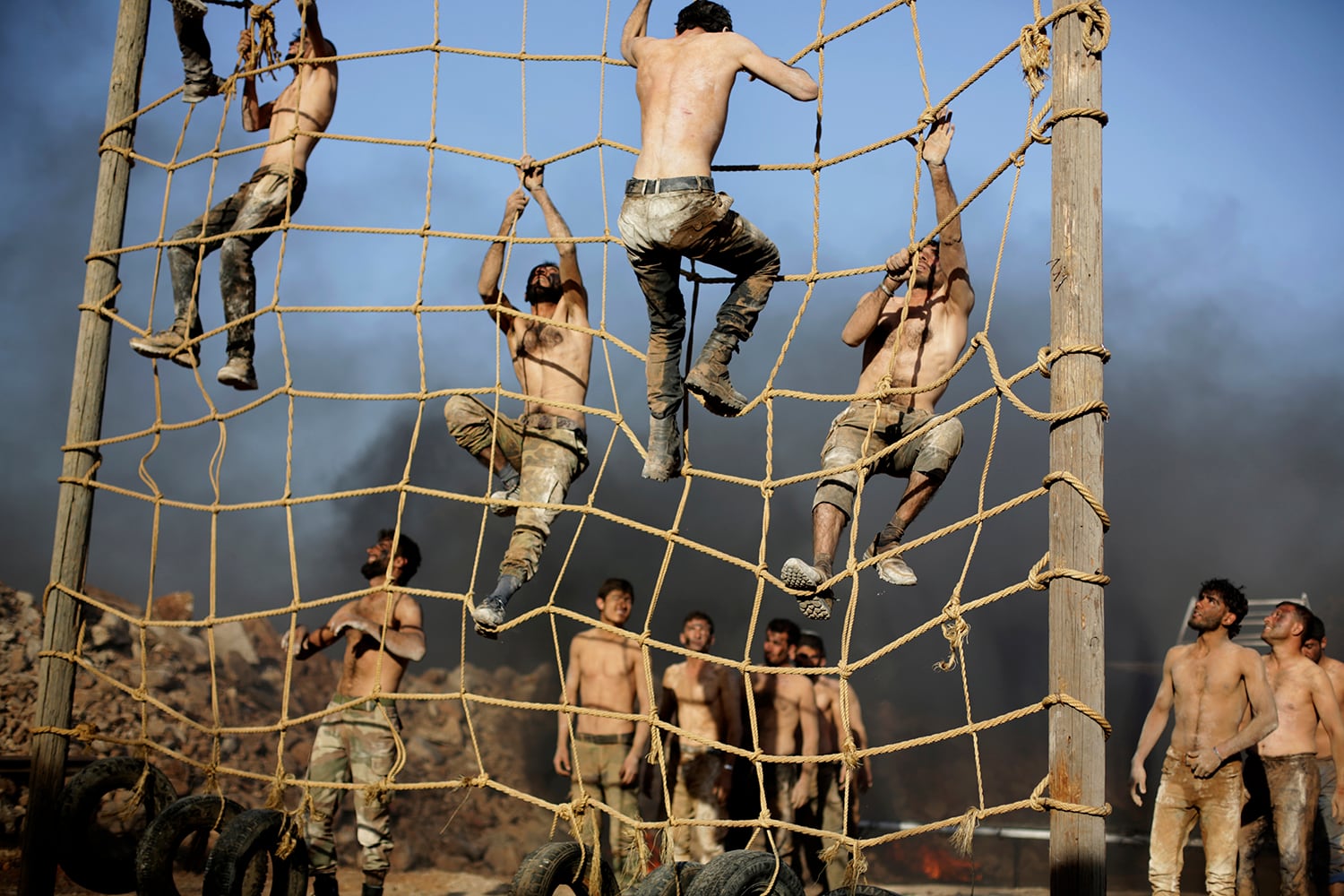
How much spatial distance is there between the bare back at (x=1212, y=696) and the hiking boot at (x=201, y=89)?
5.47m

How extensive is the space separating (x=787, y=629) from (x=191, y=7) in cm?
431

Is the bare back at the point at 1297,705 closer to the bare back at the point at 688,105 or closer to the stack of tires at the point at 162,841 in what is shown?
the bare back at the point at 688,105

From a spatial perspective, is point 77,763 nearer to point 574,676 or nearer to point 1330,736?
point 574,676

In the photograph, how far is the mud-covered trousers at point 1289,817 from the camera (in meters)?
6.38

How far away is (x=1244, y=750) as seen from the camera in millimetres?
6398

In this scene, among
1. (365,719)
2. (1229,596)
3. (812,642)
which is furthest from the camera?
(812,642)

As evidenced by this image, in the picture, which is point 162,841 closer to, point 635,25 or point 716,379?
point 716,379

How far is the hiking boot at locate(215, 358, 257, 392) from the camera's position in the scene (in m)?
6.26

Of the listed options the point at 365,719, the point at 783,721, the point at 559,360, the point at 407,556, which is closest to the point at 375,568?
the point at 407,556

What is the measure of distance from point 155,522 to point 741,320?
3003 millimetres

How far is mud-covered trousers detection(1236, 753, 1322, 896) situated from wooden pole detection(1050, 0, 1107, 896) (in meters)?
3.10

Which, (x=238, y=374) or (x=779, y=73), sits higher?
(x=779, y=73)

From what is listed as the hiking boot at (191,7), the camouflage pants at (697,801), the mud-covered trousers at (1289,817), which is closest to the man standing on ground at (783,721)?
the camouflage pants at (697,801)

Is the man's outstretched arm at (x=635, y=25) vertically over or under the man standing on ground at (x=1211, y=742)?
over
